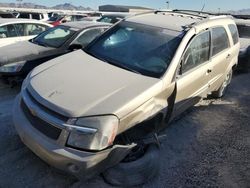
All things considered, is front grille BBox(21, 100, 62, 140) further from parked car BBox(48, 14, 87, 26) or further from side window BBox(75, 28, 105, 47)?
parked car BBox(48, 14, 87, 26)

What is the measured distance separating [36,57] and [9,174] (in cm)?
328

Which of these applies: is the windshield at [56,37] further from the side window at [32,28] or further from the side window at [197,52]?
the side window at [197,52]

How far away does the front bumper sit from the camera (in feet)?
9.16

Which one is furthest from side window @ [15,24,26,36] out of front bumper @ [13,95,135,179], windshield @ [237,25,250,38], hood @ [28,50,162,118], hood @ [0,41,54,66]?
windshield @ [237,25,250,38]

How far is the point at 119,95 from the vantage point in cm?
317

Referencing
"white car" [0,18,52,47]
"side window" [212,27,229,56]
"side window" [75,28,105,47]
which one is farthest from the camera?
"white car" [0,18,52,47]

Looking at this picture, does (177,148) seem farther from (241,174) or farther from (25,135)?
(25,135)

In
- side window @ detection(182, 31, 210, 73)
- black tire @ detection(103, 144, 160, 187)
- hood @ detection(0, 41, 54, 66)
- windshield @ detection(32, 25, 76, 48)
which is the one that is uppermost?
side window @ detection(182, 31, 210, 73)

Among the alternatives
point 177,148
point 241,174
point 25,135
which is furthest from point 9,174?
point 241,174

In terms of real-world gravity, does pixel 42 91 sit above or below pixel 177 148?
above

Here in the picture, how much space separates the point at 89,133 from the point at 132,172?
0.80 m

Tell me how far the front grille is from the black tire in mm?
763

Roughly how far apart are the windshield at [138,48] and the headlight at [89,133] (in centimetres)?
115

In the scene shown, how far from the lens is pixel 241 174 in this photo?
3721 millimetres
